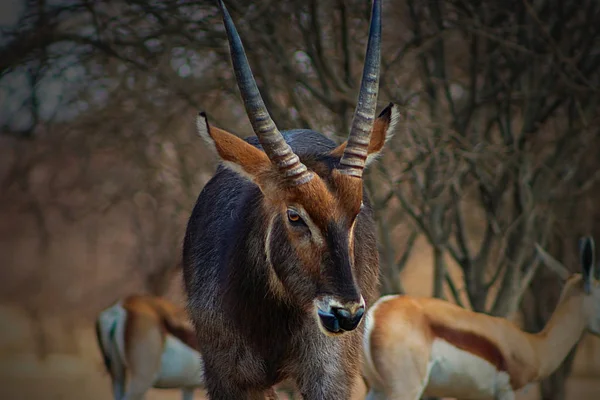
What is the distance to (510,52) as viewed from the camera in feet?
30.8

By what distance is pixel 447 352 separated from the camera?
7.95 meters

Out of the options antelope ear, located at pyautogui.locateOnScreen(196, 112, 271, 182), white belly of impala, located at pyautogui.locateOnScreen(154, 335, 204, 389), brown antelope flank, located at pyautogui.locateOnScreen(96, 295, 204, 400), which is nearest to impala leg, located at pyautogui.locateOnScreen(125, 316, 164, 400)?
brown antelope flank, located at pyautogui.locateOnScreen(96, 295, 204, 400)

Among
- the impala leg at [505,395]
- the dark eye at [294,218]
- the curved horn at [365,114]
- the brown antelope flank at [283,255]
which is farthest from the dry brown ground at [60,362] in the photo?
the dark eye at [294,218]

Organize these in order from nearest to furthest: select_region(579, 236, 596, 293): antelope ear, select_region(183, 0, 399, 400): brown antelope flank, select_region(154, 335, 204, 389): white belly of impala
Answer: select_region(183, 0, 399, 400): brown antelope flank
select_region(579, 236, 596, 293): antelope ear
select_region(154, 335, 204, 389): white belly of impala

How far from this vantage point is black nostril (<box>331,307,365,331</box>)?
3574 mm

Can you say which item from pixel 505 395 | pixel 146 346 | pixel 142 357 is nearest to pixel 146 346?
pixel 146 346

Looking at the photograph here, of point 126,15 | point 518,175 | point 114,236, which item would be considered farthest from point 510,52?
point 114,236

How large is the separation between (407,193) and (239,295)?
823 centimetres

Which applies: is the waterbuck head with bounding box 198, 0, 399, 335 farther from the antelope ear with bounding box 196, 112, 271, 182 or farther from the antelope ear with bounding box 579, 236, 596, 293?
the antelope ear with bounding box 579, 236, 596, 293

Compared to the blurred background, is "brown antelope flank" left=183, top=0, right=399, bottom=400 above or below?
above

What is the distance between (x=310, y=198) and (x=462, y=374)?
181 inches

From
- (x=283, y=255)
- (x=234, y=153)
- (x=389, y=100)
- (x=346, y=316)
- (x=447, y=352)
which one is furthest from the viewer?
(x=389, y=100)

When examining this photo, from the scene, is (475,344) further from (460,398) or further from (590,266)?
(590,266)

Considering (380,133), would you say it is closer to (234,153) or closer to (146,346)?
(234,153)
